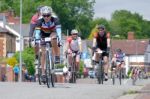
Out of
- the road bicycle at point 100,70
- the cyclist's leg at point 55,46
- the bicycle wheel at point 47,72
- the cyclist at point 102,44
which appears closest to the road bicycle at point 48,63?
the bicycle wheel at point 47,72

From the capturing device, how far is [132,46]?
160125 millimetres

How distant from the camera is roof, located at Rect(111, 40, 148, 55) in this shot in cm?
15850

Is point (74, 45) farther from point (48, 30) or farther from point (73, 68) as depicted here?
point (48, 30)

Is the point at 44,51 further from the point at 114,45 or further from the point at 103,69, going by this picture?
the point at 114,45

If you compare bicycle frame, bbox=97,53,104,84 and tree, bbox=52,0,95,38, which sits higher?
tree, bbox=52,0,95,38

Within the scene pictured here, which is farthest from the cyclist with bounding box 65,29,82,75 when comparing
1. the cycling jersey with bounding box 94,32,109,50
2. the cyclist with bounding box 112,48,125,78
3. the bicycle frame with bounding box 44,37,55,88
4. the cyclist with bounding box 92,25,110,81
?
the bicycle frame with bounding box 44,37,55,88

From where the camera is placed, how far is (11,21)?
5207 inches

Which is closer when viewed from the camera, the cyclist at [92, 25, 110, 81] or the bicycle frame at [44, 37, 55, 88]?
the bicycle frame at [44, 37, 55, 88]

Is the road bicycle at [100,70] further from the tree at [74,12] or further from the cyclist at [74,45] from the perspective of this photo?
the tree at [74,12]

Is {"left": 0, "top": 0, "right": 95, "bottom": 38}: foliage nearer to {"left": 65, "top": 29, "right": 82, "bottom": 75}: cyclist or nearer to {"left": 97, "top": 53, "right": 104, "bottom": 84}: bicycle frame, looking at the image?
{"left": 65, "top": 29, "right": 82, "bottom": 75}: cyclist

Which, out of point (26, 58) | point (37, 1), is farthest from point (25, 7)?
point (26, 58)

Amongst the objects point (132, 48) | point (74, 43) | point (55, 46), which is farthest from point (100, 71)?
point (132, 48)

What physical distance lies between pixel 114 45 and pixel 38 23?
144m

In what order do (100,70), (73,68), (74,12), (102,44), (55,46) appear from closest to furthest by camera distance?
(55,46) < (102,44) < (100,70) < (73,68) < (74,12)
